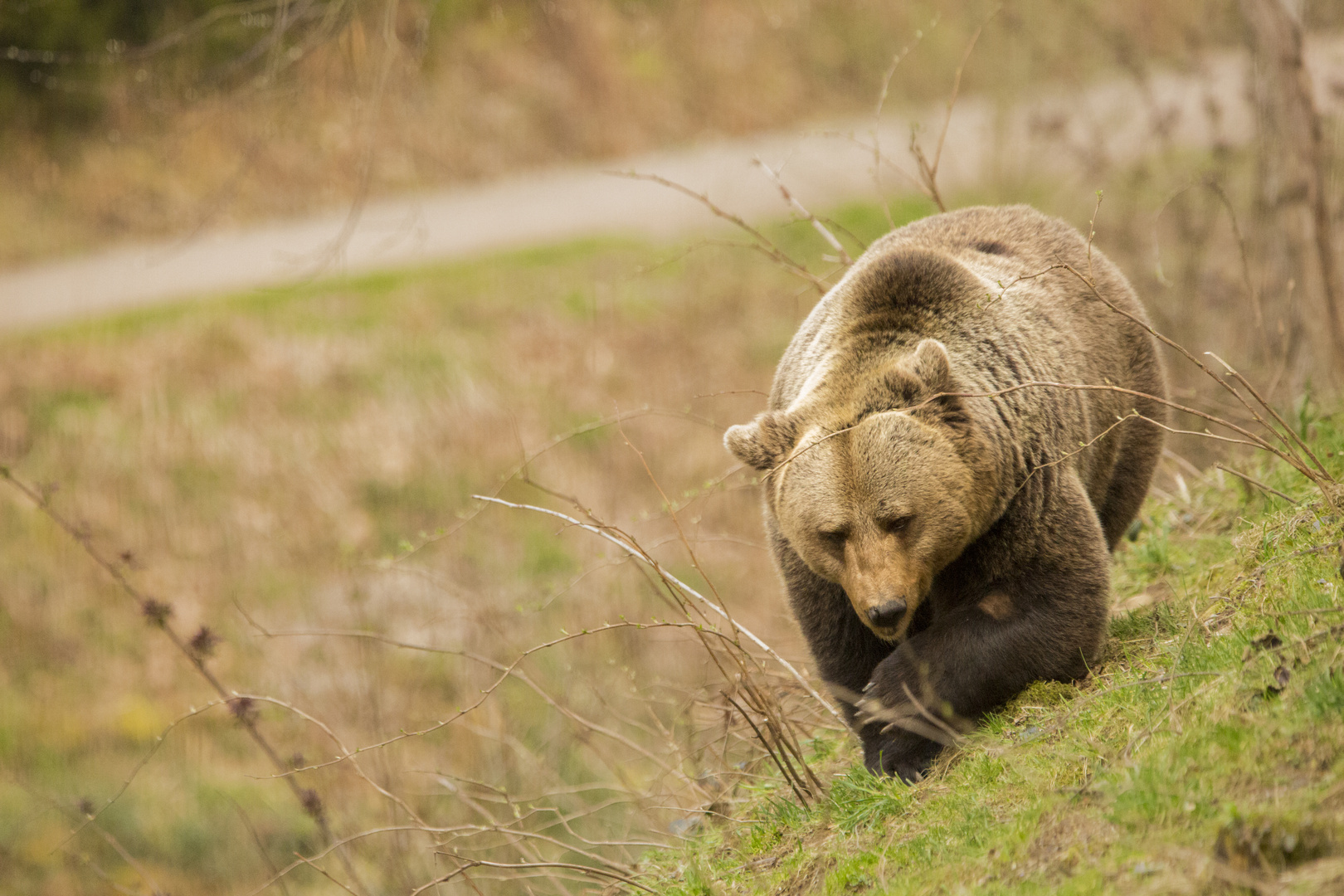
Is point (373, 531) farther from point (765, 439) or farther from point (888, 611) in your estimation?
point (888, 611)

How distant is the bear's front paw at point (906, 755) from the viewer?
13.8 feet

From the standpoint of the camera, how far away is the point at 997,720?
4.15 metres

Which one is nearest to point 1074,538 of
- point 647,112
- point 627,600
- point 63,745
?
point 627,600

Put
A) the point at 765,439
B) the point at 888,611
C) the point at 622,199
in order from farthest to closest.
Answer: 1. the point at 622,199
2. the point at 765,439
3. the point at 888,611

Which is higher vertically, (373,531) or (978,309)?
(978,309)

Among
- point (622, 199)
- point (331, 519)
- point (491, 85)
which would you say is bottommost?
point (331, 519)

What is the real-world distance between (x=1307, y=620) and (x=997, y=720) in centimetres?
106

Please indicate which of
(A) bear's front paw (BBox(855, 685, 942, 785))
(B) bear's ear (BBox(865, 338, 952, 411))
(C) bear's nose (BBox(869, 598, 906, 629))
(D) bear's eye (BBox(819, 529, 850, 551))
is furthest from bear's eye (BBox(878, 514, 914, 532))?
(A) bear's front paw (BBox(855, 685, 942, 785))

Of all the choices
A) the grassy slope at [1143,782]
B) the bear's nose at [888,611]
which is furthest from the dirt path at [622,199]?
the bear's nose at [888,611]

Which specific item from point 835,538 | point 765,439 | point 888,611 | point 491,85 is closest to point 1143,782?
point 888,611

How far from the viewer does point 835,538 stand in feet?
13.2

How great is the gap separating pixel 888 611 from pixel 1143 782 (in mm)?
937

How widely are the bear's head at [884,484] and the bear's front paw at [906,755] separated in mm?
457

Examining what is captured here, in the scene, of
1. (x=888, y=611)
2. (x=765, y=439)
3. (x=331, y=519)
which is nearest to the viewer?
(x=888, y=611)
